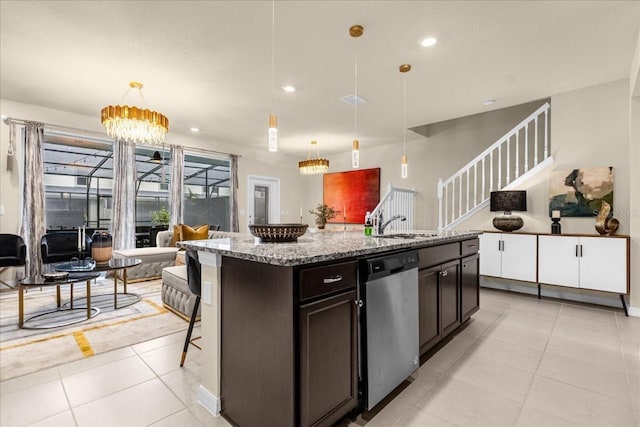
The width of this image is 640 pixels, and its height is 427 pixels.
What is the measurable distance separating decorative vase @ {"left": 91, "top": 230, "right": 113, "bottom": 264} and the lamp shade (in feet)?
17.1

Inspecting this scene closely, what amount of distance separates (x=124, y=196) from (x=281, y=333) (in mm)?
5457

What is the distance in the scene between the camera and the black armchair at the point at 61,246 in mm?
4562

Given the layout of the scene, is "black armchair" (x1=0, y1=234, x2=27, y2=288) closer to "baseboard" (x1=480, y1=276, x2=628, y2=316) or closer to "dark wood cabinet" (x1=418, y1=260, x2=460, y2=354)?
"dark wood cabinet" (x1=418, y1=260, x2=460, y2=354)

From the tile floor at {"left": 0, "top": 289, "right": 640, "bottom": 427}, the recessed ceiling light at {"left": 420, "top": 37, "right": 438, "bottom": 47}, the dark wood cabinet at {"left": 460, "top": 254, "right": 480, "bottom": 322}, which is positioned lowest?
the tile floor at {"left": 0, "top": 289, "right": 640, "bottom": 427}

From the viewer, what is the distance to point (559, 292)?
416 cm

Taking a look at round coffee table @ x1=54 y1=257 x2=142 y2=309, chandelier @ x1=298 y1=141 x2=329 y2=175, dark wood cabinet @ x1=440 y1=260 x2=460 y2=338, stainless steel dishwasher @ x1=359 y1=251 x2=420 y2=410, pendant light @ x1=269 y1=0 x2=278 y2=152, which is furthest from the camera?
chandelier @ x1=298 y1=141 x2=329 y2=175

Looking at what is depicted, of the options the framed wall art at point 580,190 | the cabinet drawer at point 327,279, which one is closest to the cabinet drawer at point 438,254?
the cabinet drawer at point 327,279

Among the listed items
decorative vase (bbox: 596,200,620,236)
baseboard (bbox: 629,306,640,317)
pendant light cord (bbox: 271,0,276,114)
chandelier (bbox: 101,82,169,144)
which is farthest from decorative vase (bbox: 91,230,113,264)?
baseboard (bbox: 629,306,640,317)

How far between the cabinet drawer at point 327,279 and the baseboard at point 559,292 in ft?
12.5

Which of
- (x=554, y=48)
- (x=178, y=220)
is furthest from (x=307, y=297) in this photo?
(x=178, y=220)

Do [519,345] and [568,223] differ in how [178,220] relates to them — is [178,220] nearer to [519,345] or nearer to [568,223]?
[519,345]

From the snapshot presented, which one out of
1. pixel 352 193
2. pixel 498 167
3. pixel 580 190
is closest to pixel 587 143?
pixel 580 190

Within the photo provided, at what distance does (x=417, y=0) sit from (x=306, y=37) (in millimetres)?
1005

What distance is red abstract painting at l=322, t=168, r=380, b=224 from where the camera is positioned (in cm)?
747
